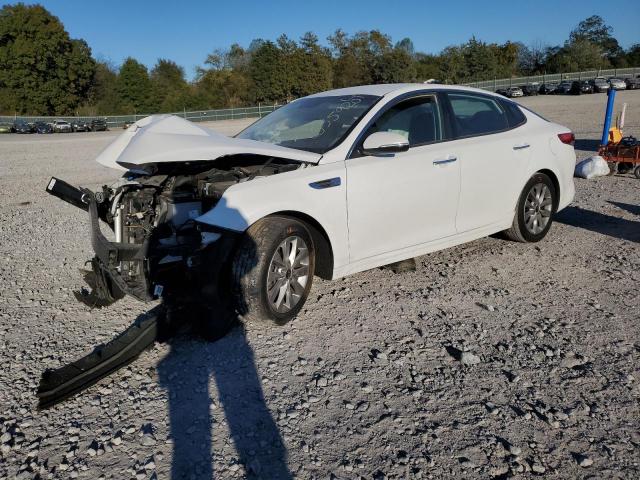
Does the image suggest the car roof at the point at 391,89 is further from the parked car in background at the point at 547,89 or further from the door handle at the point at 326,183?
the parked car in background at the point at 547,89

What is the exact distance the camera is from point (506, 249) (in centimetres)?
565

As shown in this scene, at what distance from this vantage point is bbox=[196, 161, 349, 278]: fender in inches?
141

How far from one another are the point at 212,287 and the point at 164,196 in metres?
0.91

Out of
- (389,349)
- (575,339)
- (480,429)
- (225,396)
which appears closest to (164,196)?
(225,396)

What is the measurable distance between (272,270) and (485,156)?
2.47 meters

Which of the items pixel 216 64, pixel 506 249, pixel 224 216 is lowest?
pixel 506 249

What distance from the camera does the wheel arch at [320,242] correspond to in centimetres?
397

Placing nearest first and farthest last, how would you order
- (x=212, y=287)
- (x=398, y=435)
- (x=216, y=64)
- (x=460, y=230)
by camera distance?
(x=398, y=435), (x=212, y=287), (x=460, y=230), (x=216, y=64)

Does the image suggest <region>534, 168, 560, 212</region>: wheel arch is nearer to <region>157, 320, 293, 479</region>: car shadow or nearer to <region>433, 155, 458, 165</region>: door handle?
<region>433, 155, 458, 165</region>: door handle

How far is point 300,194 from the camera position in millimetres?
3867

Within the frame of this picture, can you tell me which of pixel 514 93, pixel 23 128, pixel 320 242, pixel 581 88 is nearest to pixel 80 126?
pixel 23 128

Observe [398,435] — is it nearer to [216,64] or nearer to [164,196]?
[164,196]

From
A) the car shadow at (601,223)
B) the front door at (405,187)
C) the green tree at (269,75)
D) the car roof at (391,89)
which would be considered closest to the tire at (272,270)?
the front door at (405,187)

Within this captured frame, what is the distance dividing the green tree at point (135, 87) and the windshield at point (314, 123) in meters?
69.0
